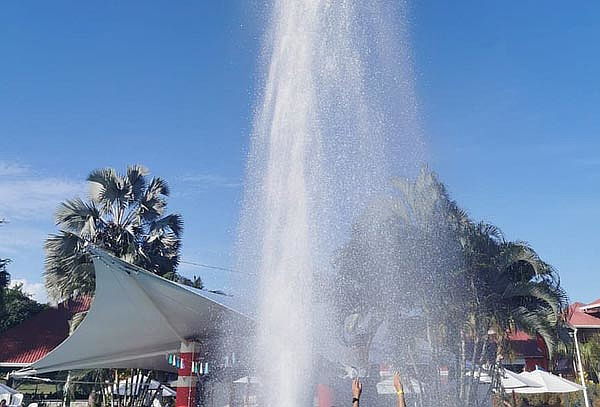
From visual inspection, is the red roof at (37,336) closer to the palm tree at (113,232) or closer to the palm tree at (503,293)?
the palm tree at (113,232)

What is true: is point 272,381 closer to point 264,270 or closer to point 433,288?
point 264,270

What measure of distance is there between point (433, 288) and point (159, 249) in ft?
28.4

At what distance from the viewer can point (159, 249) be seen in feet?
56.4

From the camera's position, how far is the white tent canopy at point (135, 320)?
429 inches

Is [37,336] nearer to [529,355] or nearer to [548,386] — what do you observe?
[548,386]

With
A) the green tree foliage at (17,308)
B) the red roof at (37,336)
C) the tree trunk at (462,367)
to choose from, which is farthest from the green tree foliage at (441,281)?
the green tree foliage at (17,308)

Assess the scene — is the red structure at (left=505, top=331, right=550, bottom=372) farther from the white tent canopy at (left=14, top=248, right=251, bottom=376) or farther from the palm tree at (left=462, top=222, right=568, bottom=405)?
the white tent canopy at (left=14, top=248, right=251, bottom=376)

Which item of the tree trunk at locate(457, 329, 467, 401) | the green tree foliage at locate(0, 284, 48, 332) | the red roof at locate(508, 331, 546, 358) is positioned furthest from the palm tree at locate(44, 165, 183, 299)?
the red roof at locate(508, 331, 546, 358)

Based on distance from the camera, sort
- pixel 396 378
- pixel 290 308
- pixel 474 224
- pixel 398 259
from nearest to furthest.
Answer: pixel 396 378 → pixel 290 308 → pixel 398 259 → pixel 474 224

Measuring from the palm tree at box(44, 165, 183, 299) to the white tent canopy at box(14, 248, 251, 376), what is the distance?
2660mm

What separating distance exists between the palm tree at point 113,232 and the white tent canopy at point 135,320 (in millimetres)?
2660

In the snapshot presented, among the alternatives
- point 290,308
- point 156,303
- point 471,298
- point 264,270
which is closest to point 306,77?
point 264,270

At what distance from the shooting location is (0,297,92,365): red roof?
69.6 ft

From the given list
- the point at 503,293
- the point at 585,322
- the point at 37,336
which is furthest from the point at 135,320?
the point at 585,322
